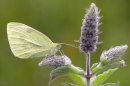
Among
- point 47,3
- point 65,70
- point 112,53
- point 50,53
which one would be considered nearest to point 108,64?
point 112,53

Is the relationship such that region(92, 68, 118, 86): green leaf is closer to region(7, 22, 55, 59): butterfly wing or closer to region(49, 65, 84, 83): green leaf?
region(49, 65, 84, 83): green leaf

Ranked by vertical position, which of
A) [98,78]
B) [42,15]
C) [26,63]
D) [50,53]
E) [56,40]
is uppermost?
[42,15]

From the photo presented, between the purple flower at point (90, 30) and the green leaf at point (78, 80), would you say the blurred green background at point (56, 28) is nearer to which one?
the green leaf at point (78, 80)

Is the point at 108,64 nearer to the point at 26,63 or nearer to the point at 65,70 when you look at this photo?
the point at 65,70

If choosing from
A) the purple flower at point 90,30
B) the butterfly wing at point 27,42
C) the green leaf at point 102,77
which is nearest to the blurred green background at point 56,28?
the butterfly wing at point 27,42

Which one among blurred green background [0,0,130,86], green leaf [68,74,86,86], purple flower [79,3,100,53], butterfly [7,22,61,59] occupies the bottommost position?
green leaf [68,74,86,86]

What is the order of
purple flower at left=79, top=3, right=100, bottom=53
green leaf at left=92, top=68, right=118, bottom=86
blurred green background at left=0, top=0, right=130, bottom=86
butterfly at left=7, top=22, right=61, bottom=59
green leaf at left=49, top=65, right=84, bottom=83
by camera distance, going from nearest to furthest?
purple flower at left=79, top=3, right=100, bottom=53
green leaf at left=49, top=65, right=84, bottom=83
green leaf at left=92, top=68, right=118, bottom=86
butterfly at left=7, top=22, right=61, bottom=59
blurred green background at left=0, top=0, right=130, bottom=86

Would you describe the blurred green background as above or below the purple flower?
above

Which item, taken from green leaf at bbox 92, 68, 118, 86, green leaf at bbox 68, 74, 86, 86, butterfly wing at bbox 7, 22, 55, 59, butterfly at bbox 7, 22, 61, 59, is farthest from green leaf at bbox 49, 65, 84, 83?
butterfly wing at bbox 7, 22, 55, 59

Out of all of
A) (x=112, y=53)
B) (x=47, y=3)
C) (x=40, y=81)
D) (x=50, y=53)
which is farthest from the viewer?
(x=47, y=3)
